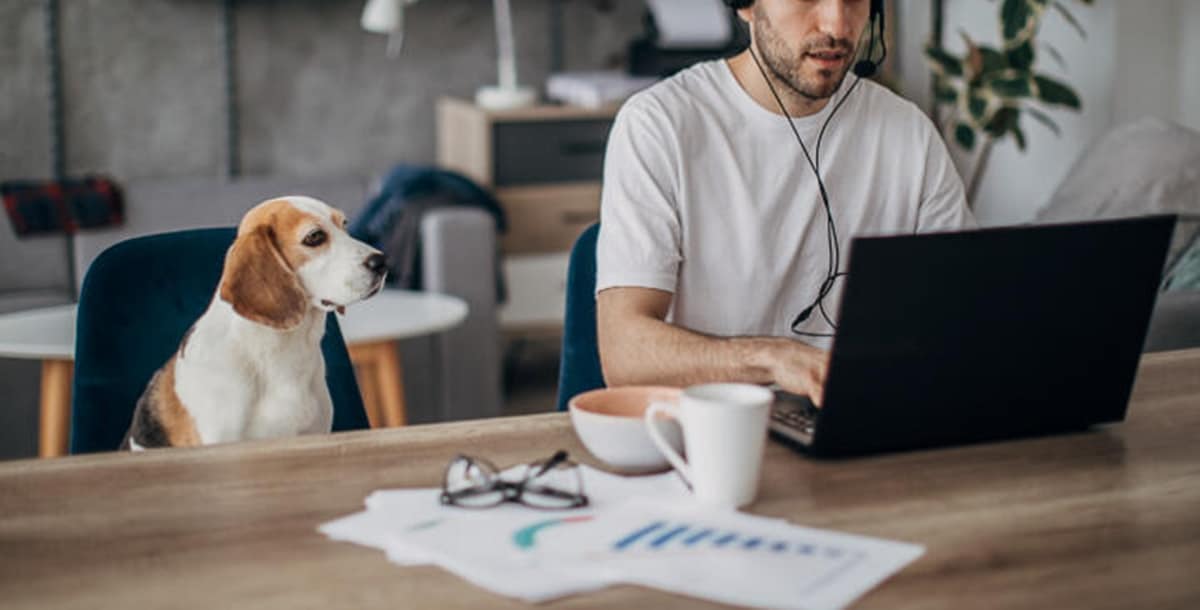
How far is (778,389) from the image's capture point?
1.42 m

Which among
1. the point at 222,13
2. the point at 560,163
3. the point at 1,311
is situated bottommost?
the point at 1,311

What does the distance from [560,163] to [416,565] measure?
3.33m

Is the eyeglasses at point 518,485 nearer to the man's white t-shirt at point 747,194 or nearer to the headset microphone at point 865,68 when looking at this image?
the man's white t-shirt at point 747,194

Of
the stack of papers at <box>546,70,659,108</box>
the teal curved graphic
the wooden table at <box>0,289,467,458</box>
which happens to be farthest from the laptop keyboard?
the stack of papers at <box>546,70,659,108</box>

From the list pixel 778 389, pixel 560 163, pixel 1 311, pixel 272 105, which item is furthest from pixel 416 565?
pixel 272 105

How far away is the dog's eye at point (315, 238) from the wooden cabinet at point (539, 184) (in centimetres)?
253

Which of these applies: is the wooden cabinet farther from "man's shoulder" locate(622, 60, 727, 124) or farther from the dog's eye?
the dog's eye

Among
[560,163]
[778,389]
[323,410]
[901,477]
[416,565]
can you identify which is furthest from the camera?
[560,163]

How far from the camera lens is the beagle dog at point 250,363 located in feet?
5.14

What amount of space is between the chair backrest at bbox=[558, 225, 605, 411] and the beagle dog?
1.15 feet

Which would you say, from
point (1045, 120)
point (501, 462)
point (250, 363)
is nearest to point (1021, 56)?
point (1045, 120)

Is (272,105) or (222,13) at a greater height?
(222,13)

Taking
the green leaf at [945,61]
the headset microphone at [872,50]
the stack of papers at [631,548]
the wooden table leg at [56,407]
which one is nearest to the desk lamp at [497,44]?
the green leaf at [945,61]

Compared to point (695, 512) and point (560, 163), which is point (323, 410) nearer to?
point (695, 512)
